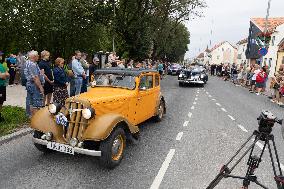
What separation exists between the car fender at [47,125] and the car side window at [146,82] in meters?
2.62

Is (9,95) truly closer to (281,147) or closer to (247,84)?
(281,147)

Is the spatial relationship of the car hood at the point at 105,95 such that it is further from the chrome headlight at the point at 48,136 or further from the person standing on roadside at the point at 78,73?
the person standing on roadside at the point at 78,73

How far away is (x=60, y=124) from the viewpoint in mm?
5957

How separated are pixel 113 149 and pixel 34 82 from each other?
362 centimetres

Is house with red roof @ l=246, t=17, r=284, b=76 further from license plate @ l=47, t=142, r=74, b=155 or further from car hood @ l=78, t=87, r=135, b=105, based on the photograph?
license plate @ l=47, t=142, r=74, b=155

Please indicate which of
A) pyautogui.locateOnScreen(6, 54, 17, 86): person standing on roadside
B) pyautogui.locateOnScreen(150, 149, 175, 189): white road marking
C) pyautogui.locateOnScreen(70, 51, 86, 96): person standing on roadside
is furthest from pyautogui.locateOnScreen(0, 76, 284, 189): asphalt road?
pyautogui.locateOnScreen(6, 54, 17, 86): person standing on roadside

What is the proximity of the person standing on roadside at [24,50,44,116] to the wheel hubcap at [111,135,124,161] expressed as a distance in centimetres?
327

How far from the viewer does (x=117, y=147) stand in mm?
6000

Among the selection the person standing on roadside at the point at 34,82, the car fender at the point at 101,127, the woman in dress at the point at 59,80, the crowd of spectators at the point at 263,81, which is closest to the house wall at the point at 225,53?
the crowd of spectators at the point at 263,81

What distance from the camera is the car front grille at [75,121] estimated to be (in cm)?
579

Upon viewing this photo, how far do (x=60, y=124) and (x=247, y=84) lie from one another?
24.4 metres

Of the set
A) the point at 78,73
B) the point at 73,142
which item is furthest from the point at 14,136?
the point at 78,73

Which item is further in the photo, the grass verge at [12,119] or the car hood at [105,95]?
the grass verge at [12,119]

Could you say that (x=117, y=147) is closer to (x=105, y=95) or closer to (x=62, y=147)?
(x=62, y=147)
